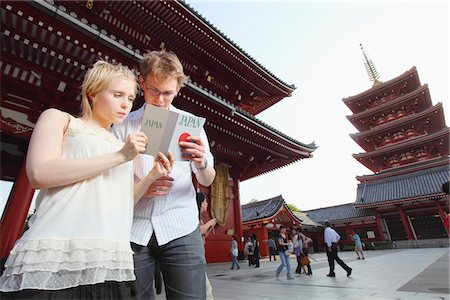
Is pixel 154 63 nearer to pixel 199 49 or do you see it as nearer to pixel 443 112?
pixel 199 49

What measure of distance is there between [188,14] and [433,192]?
760 inches

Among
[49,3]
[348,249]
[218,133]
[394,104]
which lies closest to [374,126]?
[394,104]

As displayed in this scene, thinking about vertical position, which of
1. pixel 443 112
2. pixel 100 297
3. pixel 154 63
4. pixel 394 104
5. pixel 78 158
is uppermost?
pixel 394 104

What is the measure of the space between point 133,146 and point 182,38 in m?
6.83

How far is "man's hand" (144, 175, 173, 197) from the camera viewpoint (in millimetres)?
1155

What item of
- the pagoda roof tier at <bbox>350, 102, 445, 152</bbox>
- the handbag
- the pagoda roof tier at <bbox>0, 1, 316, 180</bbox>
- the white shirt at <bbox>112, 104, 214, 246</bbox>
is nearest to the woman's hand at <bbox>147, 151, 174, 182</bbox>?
the white shirt at <bbox>112, 104, 214, 246</bbox>

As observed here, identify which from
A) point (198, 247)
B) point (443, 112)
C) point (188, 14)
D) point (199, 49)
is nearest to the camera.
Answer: point (198, 247)

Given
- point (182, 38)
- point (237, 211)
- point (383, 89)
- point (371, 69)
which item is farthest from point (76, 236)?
point (371, 69)

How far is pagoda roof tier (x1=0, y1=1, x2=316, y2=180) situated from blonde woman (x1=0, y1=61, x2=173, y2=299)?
3548 millimetres

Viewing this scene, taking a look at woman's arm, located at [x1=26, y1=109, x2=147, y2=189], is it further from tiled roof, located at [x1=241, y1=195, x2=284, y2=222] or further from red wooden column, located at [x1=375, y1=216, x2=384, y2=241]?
red wooden column, located at [x1=375, y1=216, x2=384, y2=241]

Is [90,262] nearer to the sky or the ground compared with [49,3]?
nearer to the ground

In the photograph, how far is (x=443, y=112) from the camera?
818 inches

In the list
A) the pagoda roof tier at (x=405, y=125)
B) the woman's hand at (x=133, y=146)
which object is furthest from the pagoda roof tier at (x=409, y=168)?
the woman's hand at (x=133, y=146)

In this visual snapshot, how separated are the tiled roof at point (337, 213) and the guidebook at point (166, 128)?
23.8 meters
